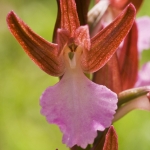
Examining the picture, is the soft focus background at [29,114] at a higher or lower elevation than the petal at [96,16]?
lower

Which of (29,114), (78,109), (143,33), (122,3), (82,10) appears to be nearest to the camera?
(78,109)

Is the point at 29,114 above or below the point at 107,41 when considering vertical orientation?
below

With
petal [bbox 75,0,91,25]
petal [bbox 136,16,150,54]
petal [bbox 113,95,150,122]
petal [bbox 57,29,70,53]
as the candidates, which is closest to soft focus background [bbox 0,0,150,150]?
petal [bbox 136,16,150,54]

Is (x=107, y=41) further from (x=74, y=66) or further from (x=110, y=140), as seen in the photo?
(x=110, y=140)

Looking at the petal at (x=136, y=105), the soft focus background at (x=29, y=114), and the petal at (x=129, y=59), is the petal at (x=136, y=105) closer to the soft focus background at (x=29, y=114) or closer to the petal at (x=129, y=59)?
the petal at (x=129, y=59)

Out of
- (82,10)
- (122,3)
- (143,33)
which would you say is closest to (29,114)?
(143,33)

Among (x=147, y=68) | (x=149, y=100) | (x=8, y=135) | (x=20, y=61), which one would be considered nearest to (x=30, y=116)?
(x=8, y=135)

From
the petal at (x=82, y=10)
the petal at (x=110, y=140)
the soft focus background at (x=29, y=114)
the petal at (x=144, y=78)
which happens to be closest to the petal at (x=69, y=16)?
the petal at (x=82, y=10)
